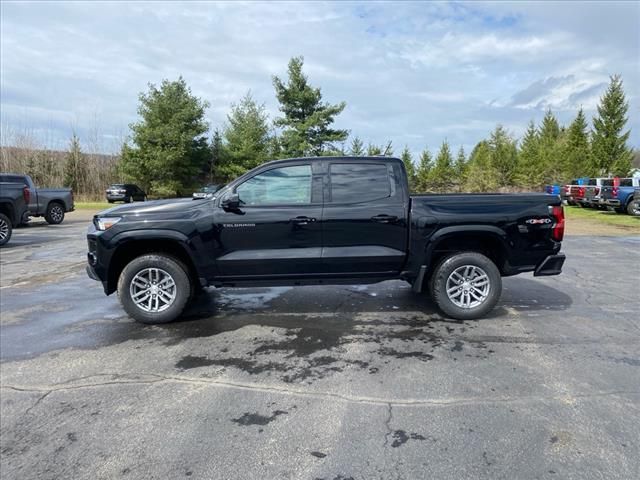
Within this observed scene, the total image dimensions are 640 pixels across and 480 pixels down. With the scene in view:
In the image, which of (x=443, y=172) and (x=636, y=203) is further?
(x=443, y=172)

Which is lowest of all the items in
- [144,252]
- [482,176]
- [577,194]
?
[144,252]

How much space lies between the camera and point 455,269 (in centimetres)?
534

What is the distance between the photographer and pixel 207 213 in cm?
527

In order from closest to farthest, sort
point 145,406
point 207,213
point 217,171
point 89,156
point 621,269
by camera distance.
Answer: point 145,406 → point 207,213 → point 621,269 → point 89,156 → point 217,171

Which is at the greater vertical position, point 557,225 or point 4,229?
point 557,225

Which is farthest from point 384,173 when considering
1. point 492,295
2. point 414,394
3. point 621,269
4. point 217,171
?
point 217,171

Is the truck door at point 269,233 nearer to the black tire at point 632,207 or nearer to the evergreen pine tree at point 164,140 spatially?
the black tire at point 632,207

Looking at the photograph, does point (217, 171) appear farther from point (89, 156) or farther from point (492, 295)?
point (492, 295)

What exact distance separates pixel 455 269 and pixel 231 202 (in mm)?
2718

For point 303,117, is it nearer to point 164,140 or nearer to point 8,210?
point 164,140

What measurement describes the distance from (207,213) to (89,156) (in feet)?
111

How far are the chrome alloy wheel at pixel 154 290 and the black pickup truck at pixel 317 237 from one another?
0.04 feet

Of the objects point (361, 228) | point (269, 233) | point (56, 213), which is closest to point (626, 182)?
point (361, 228)

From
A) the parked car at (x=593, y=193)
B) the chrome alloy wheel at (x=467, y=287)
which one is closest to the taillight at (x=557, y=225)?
the chrome alloy wheel at (x=467, y=287)
